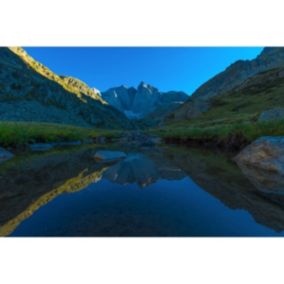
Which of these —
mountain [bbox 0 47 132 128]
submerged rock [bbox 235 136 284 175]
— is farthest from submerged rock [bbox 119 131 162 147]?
mountain [bbox 0 47 132 128]

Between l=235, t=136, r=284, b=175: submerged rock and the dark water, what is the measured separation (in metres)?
1.26

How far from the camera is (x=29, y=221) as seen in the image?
4.60m

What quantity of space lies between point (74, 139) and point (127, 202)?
3169 centimetres

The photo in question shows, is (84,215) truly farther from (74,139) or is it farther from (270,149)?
(74,139)

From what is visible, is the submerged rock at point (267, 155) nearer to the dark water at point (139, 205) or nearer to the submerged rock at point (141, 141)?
the dark water at point (139, 205)

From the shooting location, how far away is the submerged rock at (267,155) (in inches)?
336

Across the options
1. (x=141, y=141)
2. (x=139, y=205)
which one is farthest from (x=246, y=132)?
(x=141, y=141)

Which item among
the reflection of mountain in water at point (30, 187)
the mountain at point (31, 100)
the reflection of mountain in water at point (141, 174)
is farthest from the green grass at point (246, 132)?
the mountain at point (31, 100)

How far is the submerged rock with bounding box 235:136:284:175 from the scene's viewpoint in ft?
28.0

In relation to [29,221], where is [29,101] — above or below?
above

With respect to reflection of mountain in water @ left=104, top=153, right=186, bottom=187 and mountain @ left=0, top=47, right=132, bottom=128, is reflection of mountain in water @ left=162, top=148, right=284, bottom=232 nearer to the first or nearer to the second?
reflection of mountain in water @ left=104, top=153, right=186, bottom=187

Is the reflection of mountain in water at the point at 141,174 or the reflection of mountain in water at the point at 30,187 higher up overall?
the reflection of mountain in water at the point at 141,174

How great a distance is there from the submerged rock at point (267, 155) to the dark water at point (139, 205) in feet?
4.14

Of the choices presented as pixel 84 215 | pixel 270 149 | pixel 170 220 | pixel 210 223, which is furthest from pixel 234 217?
pixel 270 149
